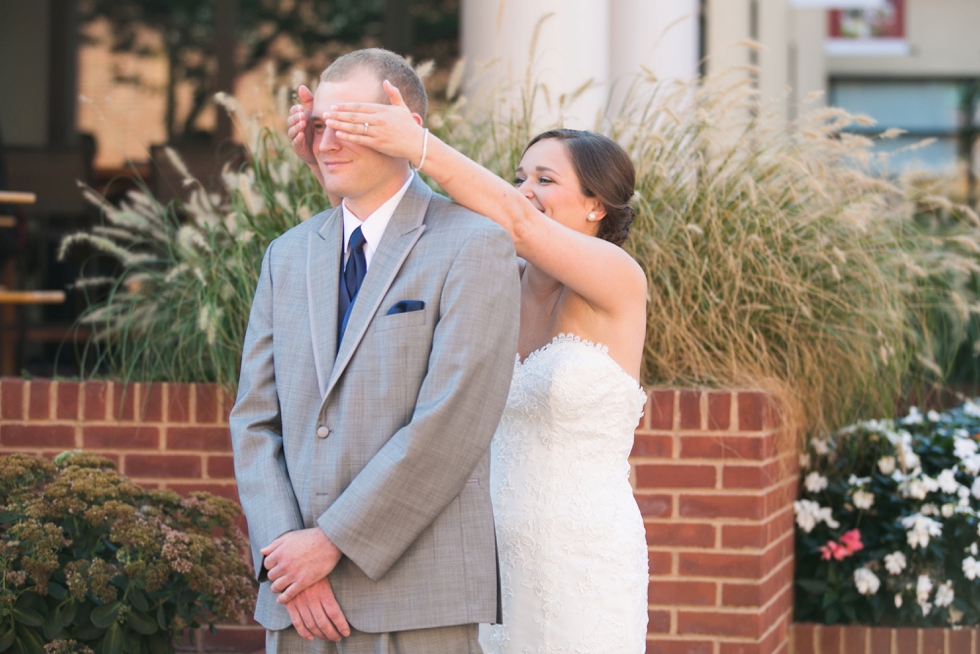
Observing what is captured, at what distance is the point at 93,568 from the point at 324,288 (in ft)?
4.42

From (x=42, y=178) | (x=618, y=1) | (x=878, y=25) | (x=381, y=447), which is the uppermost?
(x=878, y=25)

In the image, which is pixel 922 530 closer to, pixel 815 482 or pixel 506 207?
pixel 815 482

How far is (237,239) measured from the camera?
4.23 m

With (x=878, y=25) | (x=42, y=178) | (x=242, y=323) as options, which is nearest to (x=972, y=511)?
(x=242, y=323)

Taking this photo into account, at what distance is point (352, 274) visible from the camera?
7.82 feet

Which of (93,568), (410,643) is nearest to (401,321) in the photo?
(410,643)

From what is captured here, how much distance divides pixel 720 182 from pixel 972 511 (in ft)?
5.92

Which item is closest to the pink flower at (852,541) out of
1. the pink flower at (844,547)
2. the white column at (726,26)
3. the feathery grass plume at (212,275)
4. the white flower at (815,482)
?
the pink flower at (844,547)

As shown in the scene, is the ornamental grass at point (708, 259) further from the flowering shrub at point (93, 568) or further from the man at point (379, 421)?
the man at point (379, 421)

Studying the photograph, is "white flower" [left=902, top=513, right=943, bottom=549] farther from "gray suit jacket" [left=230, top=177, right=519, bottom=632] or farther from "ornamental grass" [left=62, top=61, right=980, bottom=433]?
"gray suit jacket" [left=230, top=177, right=519, bottom=632]

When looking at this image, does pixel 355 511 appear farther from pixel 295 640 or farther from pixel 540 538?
pixel 540 538

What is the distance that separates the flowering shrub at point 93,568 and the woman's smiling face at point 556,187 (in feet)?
4.76

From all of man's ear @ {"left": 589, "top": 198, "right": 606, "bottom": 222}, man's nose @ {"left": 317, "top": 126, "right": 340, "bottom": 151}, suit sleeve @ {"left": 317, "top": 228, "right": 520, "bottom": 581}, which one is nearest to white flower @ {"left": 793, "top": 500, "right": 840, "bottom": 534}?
man's ear @ {"left": 589, "top": 198, "right": 606, "bottom": 222}

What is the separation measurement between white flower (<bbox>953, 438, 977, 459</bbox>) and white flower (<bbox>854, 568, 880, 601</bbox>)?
2.30ft
